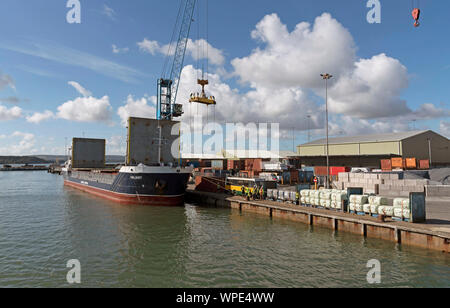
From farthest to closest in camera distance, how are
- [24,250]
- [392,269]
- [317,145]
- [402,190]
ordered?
[317,145] → [402,190] → [24,250] → [392,269]

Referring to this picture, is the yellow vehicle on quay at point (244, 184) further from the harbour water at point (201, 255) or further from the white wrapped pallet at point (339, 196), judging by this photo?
the white wrapped pallet at point (339, 196)

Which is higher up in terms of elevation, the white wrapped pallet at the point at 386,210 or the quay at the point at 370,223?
the white wrapped pallet at the point at 386,210

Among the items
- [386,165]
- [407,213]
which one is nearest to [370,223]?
[407,213]

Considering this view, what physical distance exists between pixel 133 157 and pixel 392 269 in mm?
32551

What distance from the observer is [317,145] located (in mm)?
83312

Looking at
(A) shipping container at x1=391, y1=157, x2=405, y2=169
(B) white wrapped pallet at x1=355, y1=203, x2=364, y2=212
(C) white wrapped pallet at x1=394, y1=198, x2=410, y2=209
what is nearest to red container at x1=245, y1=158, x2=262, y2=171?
(A) shipping container at x1=391, y1=157, x2=405, y2=169

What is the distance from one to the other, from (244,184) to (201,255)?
20.0 metres

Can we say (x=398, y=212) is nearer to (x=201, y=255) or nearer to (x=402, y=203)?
(x=402, y=203)

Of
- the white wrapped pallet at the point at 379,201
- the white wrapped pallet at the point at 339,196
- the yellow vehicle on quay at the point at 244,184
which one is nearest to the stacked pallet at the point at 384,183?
the white wrapped pallet at the point at 339,196

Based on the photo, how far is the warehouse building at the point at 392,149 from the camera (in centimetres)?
6353

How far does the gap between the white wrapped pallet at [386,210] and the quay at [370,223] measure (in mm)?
806

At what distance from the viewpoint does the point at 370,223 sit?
19094mm
